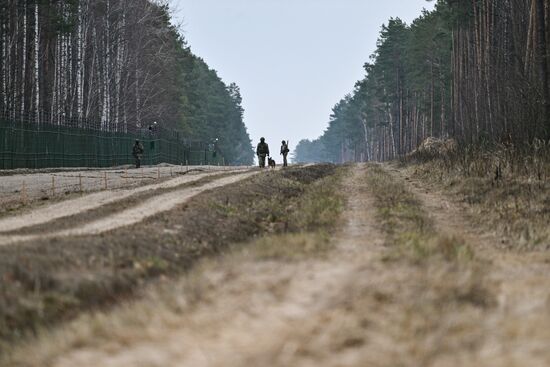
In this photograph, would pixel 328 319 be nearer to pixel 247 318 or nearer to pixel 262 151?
pixel 247 318

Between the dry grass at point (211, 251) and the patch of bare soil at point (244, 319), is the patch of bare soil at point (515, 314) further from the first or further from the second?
the dry grass at point (211, 251)

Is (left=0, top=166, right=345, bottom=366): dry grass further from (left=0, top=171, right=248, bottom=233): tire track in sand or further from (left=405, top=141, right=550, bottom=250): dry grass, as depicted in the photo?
(left=405, top=141, right=550, bottom=250): dry grass

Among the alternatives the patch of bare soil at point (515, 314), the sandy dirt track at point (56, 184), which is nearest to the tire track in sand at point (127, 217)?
the sandy dirt track at point (56, 184)

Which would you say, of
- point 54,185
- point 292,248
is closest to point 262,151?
point 54,185

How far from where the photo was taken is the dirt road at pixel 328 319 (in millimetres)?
4844

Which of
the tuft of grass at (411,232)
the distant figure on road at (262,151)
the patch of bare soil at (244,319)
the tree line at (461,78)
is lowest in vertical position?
the patch of bare soil at (244,319)

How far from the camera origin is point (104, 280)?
7332mm

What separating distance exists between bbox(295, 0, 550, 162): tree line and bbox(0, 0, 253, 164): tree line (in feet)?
65.2

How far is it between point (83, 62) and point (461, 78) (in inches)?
987

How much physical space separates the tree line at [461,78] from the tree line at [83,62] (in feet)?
65.2

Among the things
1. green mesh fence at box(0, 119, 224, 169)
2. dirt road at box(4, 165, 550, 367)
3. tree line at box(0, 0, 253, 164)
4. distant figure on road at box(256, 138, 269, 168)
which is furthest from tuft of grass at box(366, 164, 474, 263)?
tree line at box(0, 0, 253, 164)

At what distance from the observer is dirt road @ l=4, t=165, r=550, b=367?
4844 millimetres

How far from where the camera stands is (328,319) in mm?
5320

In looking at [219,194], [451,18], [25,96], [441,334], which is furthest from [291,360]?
[451,18]
